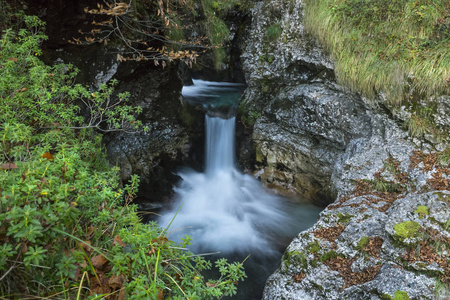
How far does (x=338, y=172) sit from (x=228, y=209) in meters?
2.86

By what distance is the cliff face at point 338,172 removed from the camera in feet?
10.5

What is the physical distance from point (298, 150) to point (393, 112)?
7.69ft

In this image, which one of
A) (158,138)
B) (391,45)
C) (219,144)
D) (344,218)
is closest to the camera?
(344,218)

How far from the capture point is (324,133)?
20.9 ft

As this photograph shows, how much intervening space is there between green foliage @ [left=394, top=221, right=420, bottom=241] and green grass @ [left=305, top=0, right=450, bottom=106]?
2619mm

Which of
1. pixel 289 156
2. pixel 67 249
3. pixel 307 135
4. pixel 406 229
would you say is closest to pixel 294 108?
pixel 307 135

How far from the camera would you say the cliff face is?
3213mm

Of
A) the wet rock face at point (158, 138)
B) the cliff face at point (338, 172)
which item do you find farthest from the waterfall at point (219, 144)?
the cliff face at point (338, 172)

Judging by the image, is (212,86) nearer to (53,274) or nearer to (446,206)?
(446,206)

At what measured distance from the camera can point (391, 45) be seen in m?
5.21

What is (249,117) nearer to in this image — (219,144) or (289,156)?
(219,144)

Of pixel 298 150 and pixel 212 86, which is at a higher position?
pixel 212 86

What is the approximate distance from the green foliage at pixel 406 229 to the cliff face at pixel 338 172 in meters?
0.01

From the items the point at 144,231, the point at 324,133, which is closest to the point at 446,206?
the point at 324,133
